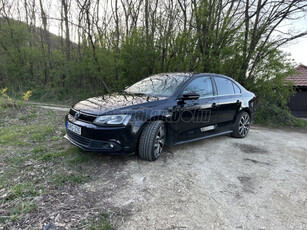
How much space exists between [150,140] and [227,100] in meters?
2.25

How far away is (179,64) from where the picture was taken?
7480mm

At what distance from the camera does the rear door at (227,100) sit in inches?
161

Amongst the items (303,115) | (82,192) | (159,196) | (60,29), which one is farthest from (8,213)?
(303,115)

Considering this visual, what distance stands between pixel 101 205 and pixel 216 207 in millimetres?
1264

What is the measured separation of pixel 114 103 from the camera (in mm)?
2961

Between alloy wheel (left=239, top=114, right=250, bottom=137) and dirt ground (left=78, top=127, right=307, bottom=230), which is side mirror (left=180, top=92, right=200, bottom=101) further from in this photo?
alloy wheel (left=239, top=114, right=250, bottom=137)

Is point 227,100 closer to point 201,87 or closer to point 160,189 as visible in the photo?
point 201,87

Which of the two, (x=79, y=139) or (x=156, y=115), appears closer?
(x=79, y=139)

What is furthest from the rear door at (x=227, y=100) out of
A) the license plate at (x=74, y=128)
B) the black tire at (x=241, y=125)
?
the license plate at (x=74, y=128)

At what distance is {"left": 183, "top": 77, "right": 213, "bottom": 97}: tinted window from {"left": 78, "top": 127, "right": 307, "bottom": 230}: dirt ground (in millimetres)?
1150

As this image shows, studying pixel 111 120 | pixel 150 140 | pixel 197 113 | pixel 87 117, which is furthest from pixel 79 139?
pixel 197 113

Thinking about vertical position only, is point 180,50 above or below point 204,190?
above

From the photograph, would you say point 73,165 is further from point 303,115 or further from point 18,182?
point 303,115

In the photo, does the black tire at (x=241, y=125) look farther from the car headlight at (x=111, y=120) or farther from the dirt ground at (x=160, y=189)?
the car headlight at (x=111, y=120)
